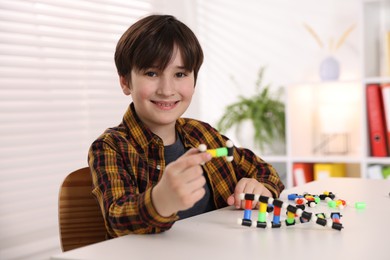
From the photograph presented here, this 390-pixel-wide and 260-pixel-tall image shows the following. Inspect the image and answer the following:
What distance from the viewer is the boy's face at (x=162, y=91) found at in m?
1.35

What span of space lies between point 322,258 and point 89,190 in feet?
2.16

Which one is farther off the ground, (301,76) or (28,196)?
(301,76)

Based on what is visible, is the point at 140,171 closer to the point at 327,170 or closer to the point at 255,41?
the point at 327,170

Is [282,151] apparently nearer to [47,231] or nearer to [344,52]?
[344,52]

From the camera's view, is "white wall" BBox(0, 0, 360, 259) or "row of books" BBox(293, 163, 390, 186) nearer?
"row of books" BBox(293, 163, 390, 186)

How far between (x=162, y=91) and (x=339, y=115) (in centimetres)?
228

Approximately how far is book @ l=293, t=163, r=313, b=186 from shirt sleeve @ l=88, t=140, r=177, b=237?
2302 millimetres

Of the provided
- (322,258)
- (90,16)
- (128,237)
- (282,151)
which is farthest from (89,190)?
(282,151)

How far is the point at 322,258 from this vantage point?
82 centimetres

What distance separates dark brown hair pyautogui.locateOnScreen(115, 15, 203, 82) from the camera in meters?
1.34

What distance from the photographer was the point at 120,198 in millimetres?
1091

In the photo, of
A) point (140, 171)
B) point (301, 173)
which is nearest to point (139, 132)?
point (140, 171)

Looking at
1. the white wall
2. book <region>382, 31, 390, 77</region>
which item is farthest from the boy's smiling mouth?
book <region>382, 31, 390, 77</region>

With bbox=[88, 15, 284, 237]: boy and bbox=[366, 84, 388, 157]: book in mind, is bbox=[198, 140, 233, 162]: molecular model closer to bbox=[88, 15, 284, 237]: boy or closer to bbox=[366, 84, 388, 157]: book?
bbox=[88, 15, 284, 237]: boy
